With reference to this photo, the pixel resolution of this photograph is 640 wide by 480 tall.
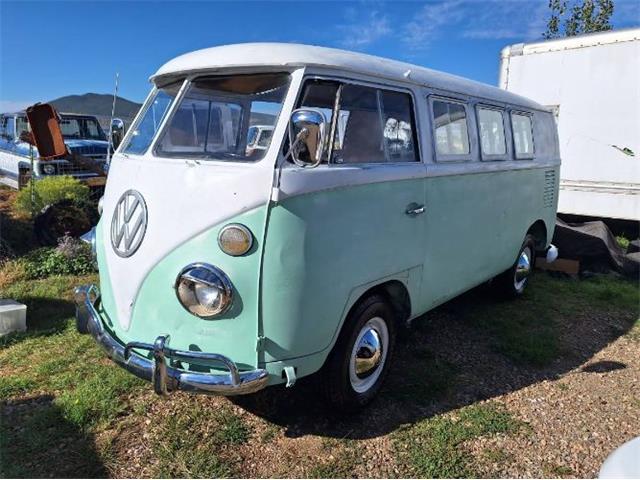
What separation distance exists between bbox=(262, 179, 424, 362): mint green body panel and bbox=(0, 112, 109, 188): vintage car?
759 cm

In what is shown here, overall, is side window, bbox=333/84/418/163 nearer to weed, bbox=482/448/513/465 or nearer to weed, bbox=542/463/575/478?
weed, bbox=482/448/513/465

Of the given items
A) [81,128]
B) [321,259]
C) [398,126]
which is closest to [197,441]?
[321,259]

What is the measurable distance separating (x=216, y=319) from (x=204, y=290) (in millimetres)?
167

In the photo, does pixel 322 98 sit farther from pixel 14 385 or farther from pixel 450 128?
pixel 14 385

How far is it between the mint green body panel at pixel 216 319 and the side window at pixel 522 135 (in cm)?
352

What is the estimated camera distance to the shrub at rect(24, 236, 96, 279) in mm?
5938

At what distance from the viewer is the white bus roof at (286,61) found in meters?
2.87

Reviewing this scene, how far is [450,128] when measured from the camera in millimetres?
4000

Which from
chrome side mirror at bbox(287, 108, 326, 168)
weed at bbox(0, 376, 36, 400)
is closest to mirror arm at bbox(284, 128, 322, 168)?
chrome side mirror at bbox(287, 108, 326, 168)

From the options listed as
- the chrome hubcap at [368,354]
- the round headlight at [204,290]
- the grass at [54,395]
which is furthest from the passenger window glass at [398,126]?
the grass at [54,395]

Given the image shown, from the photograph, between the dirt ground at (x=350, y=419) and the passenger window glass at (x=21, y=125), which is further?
the passenger window glass at (x=21, y=125)

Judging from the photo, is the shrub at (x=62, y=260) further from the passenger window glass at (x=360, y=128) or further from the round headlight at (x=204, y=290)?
the passenger window glass at (x=360, y=128)

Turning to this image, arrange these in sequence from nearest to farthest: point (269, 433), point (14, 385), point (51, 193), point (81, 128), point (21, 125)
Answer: point (269, 433) → point (14, 385) → point (51, 193) → point (21, 125) → point (81, 128)

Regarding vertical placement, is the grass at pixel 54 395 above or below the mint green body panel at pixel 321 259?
below
